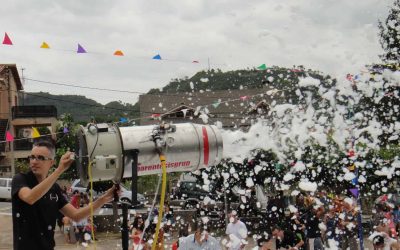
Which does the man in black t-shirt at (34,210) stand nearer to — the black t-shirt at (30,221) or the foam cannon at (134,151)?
the black t-shirt at (30,221)

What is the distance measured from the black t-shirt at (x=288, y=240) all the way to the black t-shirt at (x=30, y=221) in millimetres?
6879

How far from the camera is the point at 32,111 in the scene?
142 ft

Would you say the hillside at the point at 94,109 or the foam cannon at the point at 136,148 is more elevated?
the hillside at the point at 94,109

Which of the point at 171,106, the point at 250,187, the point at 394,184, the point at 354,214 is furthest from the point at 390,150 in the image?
the point at 171,106

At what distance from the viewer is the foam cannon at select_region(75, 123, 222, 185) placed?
5.24 m

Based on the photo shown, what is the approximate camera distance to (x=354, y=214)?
1128 cm

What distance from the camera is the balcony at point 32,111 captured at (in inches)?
1664

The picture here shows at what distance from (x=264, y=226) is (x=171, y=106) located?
884 inches

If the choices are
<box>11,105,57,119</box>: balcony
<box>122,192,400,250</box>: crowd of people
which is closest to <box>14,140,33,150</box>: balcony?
<box>11,105,57,119</box>: balcony

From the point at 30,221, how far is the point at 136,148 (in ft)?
6.09

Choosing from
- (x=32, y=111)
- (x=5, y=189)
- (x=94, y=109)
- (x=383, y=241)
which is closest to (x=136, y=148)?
(x=383, y=241)

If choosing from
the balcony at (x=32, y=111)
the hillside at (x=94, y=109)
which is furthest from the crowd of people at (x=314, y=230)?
the balcony at (x=32, y=111)

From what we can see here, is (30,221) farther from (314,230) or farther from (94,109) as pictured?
(94,109)

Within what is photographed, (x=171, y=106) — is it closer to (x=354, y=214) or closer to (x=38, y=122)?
(x=38, y=122)
